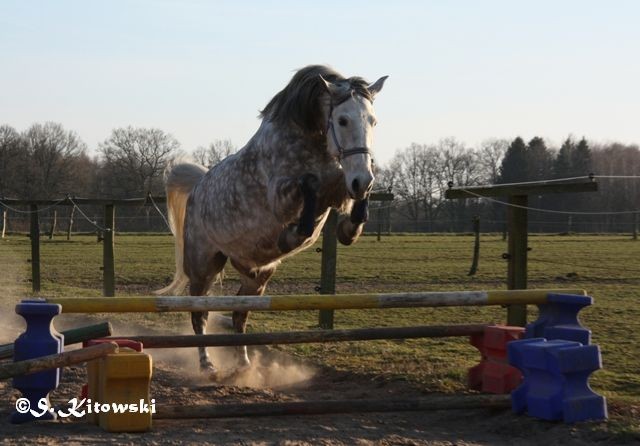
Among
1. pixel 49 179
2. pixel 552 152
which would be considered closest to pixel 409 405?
pixel 49 179

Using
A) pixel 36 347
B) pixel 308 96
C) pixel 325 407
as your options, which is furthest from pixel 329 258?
pixel 36 347

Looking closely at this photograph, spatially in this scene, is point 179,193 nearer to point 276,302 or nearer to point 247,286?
point 247,286

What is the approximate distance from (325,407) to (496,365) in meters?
1.51

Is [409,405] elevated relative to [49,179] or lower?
lower

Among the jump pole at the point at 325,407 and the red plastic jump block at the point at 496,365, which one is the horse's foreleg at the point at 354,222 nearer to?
the red plastic jump block at the point at 496,365

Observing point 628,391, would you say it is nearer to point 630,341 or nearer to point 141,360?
point 630,341

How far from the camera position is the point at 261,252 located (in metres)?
7.34

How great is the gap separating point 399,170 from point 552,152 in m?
16.0

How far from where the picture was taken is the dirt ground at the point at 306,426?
469cm

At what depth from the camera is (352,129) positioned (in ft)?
20.1

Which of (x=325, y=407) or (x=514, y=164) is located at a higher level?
(x=514, y=164)

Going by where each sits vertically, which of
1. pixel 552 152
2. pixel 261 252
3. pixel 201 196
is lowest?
pixel 261 252

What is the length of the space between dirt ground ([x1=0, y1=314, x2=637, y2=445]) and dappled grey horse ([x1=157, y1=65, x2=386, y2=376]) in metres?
1.13

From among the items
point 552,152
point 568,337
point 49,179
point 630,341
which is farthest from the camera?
point 552,152
